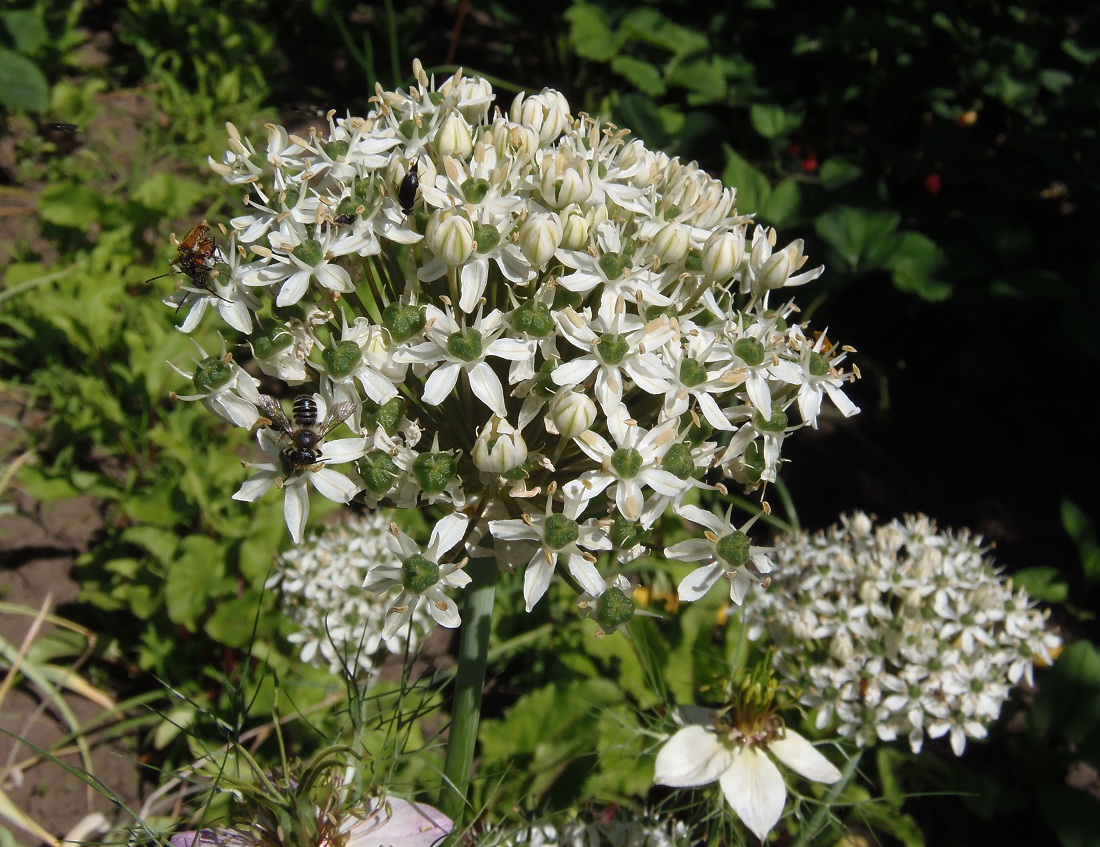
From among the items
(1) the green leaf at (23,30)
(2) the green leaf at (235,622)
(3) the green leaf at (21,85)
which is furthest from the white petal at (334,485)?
(1) the green leaf at (23,30)

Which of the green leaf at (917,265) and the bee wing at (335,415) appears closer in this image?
the bee wing at (335,415)

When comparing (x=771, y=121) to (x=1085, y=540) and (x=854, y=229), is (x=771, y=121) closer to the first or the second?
(x=854, y=229)

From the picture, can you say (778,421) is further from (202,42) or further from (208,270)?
(202,42)

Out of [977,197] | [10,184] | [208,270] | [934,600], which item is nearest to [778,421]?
[208,270]

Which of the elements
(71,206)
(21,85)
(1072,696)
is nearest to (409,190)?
(1072,696)

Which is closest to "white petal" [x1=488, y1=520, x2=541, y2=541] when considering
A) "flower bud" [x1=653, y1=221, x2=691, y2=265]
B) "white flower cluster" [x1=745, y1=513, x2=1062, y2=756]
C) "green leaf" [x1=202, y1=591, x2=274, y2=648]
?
"flower bud" [x1=653, y1=221, x2=691, y2=265]

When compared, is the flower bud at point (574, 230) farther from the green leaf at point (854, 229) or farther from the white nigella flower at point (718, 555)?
the green leaf at point (854, 229)

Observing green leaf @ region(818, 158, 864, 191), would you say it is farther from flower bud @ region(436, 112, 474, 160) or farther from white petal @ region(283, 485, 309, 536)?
white petal @ region(283, 485, 309, 536)
